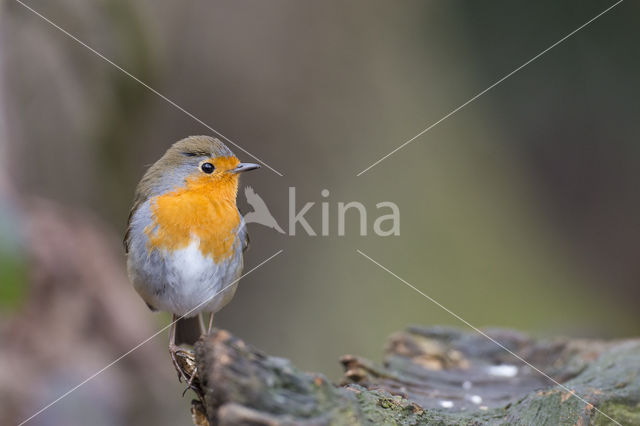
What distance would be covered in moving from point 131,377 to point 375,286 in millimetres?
2771

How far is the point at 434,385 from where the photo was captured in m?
2.69

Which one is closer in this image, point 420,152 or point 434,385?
point 434,385

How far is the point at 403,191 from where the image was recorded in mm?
6309

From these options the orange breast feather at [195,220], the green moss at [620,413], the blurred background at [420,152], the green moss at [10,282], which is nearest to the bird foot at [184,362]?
the orange breast feather at [195,220]

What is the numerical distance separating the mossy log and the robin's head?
0.68 m

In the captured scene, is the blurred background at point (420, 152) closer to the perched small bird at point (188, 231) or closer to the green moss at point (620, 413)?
the perched small bird at point (188, 231)

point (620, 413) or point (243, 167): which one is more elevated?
point (243, 167)

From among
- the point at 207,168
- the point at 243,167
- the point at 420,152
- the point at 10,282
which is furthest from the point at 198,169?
the point at 420,152

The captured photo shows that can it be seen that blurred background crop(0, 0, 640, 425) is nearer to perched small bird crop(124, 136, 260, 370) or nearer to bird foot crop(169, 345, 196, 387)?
perched small bird crop(124, 136, 260, 370)

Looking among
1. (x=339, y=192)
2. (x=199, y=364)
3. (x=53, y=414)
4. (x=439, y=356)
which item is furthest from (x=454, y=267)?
(x=199, y=364)

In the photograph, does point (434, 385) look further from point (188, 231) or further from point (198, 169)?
point (198, 169)

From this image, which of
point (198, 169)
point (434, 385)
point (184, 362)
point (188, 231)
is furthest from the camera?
point (434, 385)

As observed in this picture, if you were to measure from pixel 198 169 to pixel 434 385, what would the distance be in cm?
123

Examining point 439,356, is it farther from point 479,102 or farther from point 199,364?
point 479,102
